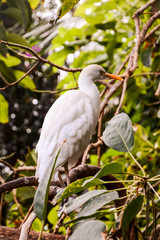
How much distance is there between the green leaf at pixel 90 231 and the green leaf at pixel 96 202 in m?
0.05

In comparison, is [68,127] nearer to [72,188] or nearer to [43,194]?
[72,188]

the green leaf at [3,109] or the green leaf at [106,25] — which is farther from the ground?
the green leaf at [106,25]

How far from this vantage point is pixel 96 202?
0.69 meters

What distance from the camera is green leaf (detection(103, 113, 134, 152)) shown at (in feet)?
2.61

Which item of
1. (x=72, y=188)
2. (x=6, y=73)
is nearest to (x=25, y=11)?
(x=6, y=73)

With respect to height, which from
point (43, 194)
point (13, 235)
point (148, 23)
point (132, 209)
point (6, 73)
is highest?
point (148, 23)

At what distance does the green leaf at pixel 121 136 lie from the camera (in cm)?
80

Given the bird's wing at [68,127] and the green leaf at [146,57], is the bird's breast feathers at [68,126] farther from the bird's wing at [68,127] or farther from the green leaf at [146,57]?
the green leaf at [146,57]

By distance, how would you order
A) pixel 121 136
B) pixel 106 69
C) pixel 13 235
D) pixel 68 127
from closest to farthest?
pixel 121 136 < pixel 13 235 < pixel 68 127 < pixel 106 69

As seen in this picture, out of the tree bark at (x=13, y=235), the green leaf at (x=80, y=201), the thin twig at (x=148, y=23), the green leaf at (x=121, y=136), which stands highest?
the thin twig at (x=148, y=23)

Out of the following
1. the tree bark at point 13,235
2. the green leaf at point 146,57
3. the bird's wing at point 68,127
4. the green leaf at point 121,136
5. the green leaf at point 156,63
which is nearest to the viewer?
the green leaf at point 121,136

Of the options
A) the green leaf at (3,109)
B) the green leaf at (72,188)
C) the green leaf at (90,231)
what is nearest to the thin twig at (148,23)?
the green leaf at (3,109)

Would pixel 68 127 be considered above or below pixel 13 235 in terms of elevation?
above

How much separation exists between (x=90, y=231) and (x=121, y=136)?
281mm
